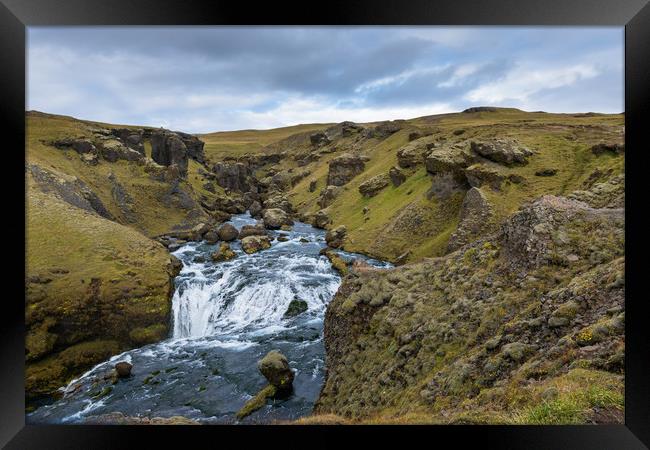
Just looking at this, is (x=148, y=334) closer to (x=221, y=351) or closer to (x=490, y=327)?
(x=221, y=351)

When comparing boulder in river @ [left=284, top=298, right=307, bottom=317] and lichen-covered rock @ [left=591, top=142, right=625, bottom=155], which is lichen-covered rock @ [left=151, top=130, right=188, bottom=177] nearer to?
boulder in river @ [left=284, top=298, right=307, bottom=317]

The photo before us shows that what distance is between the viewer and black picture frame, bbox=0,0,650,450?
23.9 feet

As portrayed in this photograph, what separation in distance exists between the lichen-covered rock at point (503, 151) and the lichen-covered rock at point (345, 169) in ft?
130

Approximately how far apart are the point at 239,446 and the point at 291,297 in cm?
2295

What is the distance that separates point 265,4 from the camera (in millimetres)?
7523

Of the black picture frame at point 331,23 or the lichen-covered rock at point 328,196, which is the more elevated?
the lichen-covered rock at point 328,196

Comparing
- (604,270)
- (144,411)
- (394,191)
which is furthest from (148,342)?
(394,191)

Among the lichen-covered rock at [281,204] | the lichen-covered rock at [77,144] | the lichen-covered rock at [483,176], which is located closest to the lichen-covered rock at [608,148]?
the lichen-covered rock at [483,176]

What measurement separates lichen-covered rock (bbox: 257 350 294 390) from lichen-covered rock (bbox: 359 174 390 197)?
44448mm

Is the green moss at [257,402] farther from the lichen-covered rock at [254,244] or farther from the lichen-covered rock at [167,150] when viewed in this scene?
the lichen-covered rock at [167,150]

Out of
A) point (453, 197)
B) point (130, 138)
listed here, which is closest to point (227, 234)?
point (453, 197)

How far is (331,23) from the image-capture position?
7910mm

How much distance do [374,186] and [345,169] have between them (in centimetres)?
1847

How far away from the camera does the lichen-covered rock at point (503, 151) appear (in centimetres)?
3628
